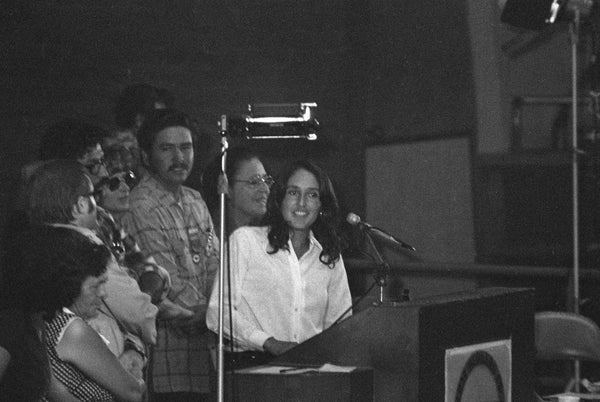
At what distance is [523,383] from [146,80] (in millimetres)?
2046

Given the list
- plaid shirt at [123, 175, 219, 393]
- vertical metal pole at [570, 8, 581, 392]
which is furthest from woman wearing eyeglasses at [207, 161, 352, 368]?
vertical metal pole at [570, 8, 581, 392]

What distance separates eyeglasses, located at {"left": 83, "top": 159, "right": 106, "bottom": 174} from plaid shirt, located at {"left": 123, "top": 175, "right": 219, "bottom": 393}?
0.27 metres

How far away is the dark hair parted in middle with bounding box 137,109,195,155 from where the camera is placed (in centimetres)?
442

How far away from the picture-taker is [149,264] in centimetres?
404

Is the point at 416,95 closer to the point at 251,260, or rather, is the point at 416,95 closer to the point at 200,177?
the point at 200,177

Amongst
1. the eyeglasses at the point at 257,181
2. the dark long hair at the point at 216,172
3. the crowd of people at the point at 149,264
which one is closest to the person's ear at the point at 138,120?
the crowd of people at the point at 149,264

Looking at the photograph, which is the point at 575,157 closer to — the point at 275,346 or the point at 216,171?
the point at 216,171

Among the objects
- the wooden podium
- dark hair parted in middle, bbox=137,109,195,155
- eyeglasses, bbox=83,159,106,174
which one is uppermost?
dark hair parted in middle, bbox=137,109,195,155

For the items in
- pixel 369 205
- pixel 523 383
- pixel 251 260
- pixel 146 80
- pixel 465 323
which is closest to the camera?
pixel 465 323

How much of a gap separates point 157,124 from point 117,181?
399 mm

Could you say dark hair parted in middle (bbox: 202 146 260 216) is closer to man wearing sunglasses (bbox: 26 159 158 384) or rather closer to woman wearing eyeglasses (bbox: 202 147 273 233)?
woman wearing eyeglasses (bbox: 202 147 273 233)

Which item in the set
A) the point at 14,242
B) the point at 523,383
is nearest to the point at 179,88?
the point at 14,242

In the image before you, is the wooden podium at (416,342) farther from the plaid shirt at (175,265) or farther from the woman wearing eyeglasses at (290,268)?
the plaid shirt at (175,265)

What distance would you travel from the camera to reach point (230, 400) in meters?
3.02
